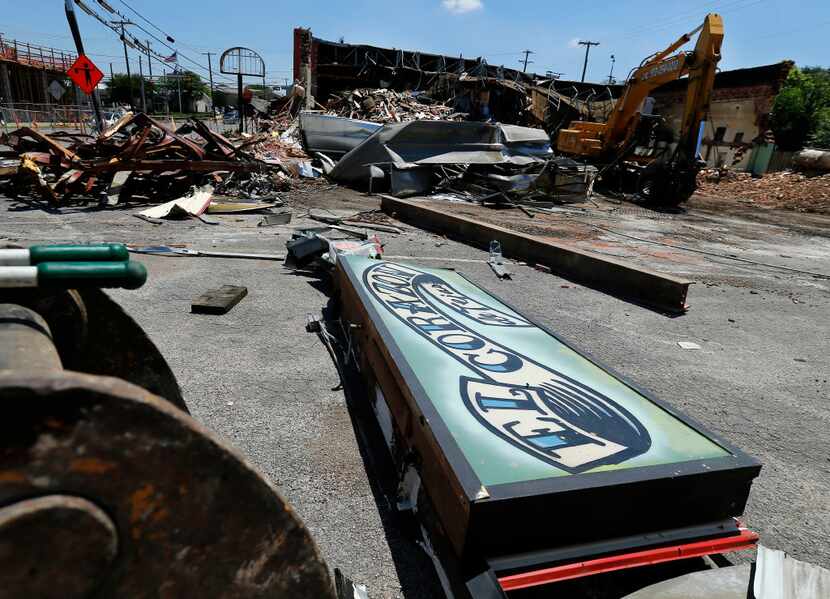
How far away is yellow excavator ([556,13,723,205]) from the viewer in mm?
14406

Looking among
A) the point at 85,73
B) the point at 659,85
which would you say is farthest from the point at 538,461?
the point at 85,73

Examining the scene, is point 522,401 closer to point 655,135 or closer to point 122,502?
point 122,502

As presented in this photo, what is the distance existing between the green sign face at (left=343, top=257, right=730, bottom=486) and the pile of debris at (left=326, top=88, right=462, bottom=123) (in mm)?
18331

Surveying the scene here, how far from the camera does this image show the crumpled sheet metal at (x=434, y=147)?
1471 cm

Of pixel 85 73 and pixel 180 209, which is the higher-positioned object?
pixel 85 73

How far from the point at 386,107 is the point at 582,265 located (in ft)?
54.7

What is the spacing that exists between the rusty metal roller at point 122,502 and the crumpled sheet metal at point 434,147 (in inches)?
556

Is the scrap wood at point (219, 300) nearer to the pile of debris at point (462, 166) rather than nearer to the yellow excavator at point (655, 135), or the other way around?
the pile of debris at point (462, 166)

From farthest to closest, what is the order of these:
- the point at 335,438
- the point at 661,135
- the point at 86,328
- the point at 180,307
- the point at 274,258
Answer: the point at 661,135 < the point at 274,258 < the point at 180,307 < the point at 335,438 < the point at 86,328

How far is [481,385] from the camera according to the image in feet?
8.84

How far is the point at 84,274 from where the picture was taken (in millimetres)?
1097

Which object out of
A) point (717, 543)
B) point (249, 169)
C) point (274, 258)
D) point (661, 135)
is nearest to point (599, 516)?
point (717, 543)

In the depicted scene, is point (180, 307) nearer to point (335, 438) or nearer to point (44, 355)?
point (335, 438)

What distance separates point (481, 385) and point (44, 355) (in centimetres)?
200
